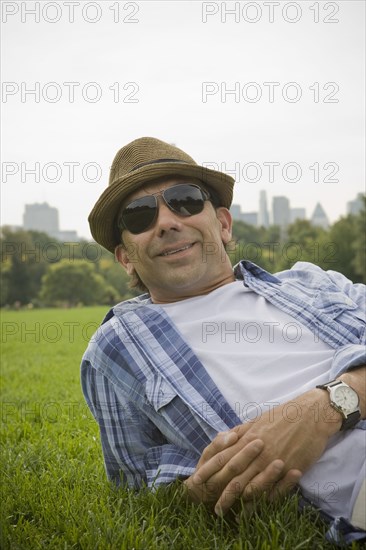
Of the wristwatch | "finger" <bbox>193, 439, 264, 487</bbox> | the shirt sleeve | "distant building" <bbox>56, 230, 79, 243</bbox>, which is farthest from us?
"distant building" <bbox>56, 230, 79, 243</bbox>

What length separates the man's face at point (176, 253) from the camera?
9.83ft

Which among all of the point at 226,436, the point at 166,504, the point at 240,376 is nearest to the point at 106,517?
the point at 166,504

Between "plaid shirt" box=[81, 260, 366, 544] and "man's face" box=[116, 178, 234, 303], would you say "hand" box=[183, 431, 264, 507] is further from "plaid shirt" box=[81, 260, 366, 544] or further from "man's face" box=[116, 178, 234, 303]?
"man's face" box=[116, 178, 234, 303]

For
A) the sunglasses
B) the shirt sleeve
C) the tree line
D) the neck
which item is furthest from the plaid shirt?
the tree line

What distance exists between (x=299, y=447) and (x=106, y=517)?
91cm

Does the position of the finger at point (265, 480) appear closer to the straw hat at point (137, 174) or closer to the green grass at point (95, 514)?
the green grass at point (95, 514)

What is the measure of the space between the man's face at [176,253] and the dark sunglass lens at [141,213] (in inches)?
1.2

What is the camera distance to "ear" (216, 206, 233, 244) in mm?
3418

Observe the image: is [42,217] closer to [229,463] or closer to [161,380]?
[161,380]

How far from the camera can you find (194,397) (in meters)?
2.54

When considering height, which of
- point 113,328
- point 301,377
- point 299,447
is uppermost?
point 113,328

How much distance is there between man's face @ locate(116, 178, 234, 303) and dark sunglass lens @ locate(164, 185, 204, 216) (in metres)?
0.03

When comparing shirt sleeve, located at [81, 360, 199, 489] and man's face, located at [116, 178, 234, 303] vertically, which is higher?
man's face, located at [116, 178, 234, 303]

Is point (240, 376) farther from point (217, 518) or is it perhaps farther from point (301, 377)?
point (217, 518)
